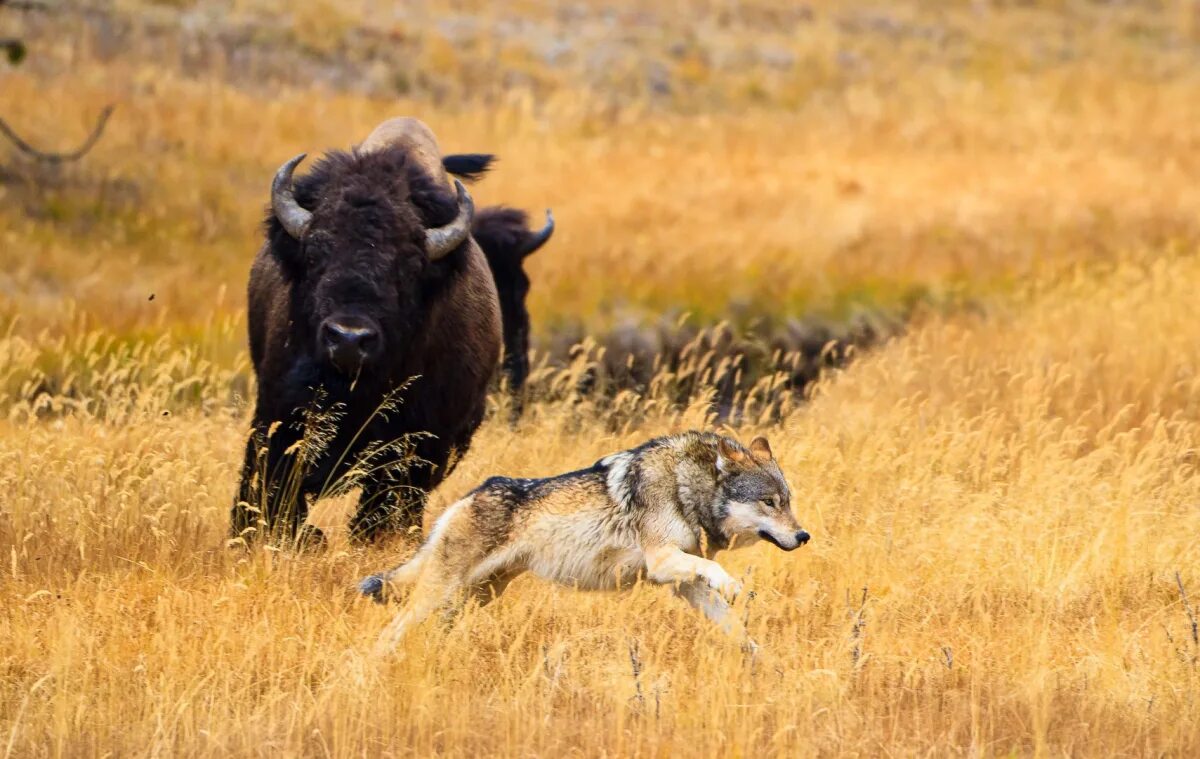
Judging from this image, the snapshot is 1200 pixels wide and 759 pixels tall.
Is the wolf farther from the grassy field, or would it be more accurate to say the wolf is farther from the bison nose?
the bison nose

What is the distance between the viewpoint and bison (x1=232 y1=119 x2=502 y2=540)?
830cm

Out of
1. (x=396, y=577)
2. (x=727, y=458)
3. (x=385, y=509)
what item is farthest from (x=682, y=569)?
(x=385, y=509)

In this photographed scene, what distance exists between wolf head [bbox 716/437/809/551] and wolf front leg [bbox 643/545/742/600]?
28 centimetres

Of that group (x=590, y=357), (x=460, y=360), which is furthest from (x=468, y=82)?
(x=460, y=360)

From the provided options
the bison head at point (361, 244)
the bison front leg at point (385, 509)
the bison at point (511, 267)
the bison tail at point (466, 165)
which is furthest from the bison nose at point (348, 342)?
the bison at point (511, 267)

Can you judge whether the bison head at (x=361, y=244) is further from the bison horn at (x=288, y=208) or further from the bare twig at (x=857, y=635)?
the bare twig at (x=857, y=635)

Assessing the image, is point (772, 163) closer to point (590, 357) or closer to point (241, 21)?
point (590, 357)

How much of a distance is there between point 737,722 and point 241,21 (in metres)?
28.7

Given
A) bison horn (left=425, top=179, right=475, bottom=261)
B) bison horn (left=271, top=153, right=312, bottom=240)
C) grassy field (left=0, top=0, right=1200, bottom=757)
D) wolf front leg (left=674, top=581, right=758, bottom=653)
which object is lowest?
grassy field (left=0, top=0, right=1200, bottom=757)

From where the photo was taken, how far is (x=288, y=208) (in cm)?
876

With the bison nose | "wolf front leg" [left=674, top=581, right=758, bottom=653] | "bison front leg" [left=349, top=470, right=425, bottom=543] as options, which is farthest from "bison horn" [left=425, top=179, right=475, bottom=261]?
"wolf front leg" [left=674, top=581, right=758, bottom=653]

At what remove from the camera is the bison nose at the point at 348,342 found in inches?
315

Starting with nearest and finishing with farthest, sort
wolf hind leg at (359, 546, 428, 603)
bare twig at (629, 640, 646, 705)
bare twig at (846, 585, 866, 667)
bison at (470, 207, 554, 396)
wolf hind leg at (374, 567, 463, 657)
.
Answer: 1. bare twig at (629, 640, 646, 705)
2. bare twig at (846, 585, 866, 667)
3. wolf hind leg at (374, 567, 463, 657)
4. wolf hind leg at (359, 546, 428, 603)
5. bison at (470, 207, 554, 396)

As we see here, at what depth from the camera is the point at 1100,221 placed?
20.8 metres
